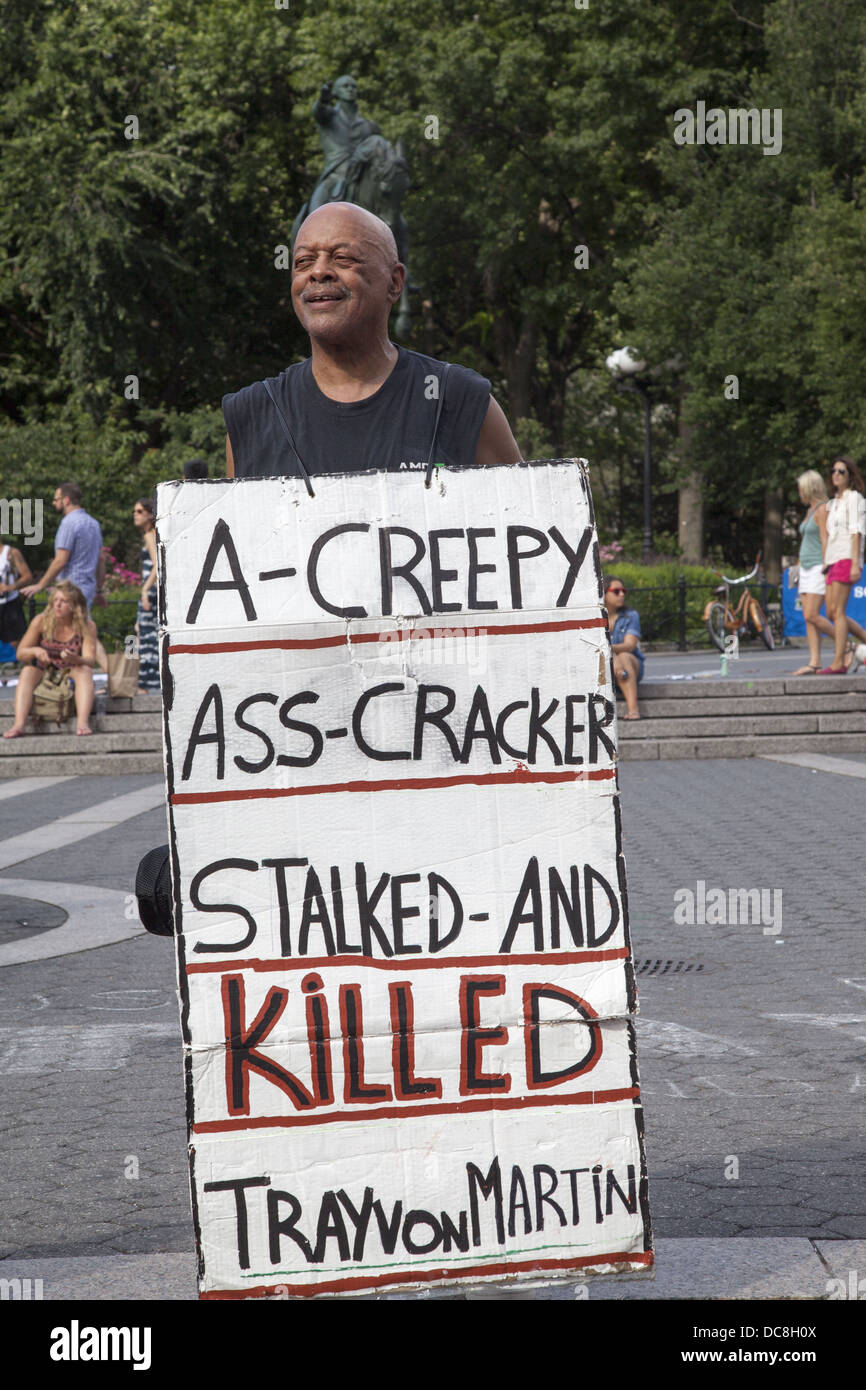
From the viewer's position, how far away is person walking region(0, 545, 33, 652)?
53.8 feet

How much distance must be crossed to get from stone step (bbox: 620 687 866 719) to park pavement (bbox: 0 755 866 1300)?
5.19 metres

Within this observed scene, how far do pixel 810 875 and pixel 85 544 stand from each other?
8.35 m

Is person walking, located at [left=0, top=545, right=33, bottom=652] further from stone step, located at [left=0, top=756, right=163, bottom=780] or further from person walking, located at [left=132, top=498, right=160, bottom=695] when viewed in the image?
stone step, located at [left=0, top=756, right=163, bottom=780]

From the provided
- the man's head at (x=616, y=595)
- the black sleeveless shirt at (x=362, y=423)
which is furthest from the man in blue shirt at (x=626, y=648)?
the black sleeveless shirt at (x=362, y=423)

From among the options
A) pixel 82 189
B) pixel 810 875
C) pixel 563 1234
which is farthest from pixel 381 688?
pixel 82 189

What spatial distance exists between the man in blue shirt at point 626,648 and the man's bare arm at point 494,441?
10.8 meters

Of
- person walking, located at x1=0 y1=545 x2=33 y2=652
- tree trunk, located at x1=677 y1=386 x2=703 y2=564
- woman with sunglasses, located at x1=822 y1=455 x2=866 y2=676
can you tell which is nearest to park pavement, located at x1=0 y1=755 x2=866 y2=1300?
woman with sunglasses, located at x1=822 y1=455 x2=866 y2=676

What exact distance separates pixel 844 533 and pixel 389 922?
1210 cm

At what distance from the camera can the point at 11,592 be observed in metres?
16.6

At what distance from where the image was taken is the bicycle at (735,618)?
81.2 feet

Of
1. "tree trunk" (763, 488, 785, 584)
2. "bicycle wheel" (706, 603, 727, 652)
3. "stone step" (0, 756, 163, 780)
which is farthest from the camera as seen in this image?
"tree trunk" (763, 488, 785, 584)

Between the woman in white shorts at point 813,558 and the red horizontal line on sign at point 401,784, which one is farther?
the woman in white shorts at point 813,558

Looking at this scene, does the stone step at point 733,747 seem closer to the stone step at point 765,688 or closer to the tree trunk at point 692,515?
the stone step at point 765,688
